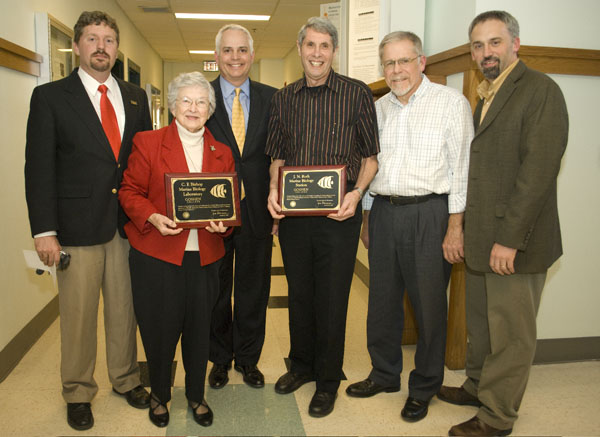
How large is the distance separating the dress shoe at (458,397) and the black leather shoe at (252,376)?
3.01ft

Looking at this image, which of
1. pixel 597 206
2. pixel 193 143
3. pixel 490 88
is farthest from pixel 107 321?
pixel 597 206

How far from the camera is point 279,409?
2453mm

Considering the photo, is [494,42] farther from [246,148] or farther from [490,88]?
[246,148]

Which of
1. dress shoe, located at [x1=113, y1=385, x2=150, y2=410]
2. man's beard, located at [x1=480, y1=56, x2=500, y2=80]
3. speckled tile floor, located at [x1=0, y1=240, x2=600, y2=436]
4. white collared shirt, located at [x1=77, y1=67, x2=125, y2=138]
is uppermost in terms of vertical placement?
man's beard, located at [x1=480, y1=56, x2=500, y2=80]

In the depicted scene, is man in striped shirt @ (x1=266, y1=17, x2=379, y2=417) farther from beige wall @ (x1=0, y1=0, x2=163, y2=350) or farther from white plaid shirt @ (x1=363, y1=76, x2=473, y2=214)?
beige wall @ (x1=0, y1=0, x2=163, y2=350)

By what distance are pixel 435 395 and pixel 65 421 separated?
1797mm

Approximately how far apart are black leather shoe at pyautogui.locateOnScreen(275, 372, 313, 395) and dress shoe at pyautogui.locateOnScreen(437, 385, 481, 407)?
69 centimetres

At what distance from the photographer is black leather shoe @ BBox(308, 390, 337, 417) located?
7.86 feet

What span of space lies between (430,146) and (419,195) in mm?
224

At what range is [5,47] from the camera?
2.83 m

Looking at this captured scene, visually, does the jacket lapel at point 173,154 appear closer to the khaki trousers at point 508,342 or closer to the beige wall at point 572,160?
the khaki trousers at point 508,342

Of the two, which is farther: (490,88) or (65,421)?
(65,421)

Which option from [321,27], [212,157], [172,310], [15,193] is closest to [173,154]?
[212,157]

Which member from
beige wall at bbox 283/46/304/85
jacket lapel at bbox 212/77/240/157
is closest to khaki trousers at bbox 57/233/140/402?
jacket lapel at bbox 212/77/240/157
